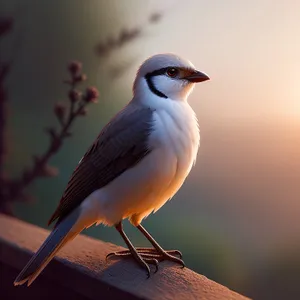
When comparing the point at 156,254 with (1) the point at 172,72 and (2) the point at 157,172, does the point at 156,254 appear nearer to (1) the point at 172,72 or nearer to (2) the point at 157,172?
(2) the point at 157,172

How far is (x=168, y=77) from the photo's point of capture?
0.92 metres

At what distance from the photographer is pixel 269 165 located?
1.10 meters

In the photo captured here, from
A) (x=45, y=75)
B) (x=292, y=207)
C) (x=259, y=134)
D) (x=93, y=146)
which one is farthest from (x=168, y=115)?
(x=45, y=75)

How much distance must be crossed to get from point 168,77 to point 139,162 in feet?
0.62

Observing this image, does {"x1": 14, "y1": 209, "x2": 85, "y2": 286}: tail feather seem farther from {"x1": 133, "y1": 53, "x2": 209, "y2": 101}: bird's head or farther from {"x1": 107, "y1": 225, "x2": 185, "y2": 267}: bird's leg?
{"x1": 133, "y1": 53, "x2": 209, "y2": 101}: bird's head

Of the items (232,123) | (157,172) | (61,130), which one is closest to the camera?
(157,172)

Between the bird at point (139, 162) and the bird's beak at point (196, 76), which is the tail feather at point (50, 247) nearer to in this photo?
the bird at point (139, 162)

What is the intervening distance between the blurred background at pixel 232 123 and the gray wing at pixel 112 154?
0.87 feet

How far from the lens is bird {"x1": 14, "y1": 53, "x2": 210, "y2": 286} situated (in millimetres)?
842

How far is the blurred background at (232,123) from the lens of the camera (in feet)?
3.40

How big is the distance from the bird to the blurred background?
18cm

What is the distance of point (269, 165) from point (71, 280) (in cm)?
53

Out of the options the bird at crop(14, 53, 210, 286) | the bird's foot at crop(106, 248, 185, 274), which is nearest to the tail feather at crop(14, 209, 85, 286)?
the bird at crop(14, 53, 210, 286)

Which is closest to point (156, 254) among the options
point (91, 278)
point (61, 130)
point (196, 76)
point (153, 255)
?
point (153, 255)
